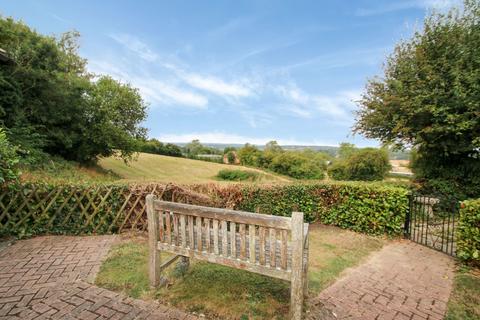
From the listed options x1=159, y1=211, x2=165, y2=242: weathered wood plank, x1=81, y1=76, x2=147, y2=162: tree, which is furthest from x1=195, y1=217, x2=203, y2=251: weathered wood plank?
x1=81, y1=76, x2=147, y2=162: tree

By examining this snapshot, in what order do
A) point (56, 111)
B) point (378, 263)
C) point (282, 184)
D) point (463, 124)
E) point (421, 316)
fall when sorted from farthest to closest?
point (56, 111), point (463, 124), point (282, 184), point (378, 263), point (421, 316)

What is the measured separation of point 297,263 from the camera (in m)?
2.38

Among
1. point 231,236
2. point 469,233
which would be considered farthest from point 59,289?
point 469,233

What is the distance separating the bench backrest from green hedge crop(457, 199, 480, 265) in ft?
12.4

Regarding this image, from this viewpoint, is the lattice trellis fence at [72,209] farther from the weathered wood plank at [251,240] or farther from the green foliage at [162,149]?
the green foliage at [162,149]

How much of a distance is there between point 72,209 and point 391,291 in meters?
6.13

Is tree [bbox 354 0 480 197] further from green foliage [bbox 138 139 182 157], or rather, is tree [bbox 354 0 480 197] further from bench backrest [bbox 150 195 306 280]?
green foliage [bbox 138 139 182 157]

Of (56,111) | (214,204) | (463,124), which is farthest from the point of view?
(56,111)

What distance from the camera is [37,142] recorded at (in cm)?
1206

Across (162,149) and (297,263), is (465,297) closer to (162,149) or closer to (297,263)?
(297,263)

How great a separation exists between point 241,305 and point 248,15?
33.5 ft

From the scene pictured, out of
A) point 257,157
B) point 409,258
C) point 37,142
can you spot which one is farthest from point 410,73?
point 257,157

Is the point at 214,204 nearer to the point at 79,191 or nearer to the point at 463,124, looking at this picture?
the point at 79,191

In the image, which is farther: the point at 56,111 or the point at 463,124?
the point at 56,111
